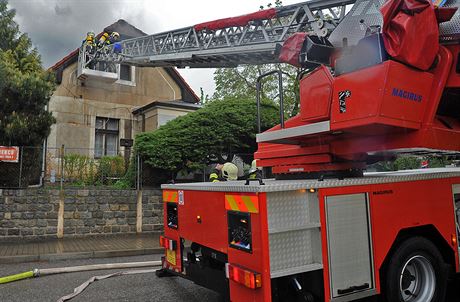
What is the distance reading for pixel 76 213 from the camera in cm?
1029

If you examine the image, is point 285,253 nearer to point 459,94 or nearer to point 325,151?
point 325,151

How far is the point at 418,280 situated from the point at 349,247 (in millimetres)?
1268

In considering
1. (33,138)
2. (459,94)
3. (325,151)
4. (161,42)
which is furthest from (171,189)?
(161,42)

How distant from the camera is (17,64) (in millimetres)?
11219

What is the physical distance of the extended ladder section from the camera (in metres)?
8.20

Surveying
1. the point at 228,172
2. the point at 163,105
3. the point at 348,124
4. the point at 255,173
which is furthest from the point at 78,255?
the point at 163,105

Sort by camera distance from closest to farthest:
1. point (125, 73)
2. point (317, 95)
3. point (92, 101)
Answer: point (317, 95), point (92, 101), point (125, 73)

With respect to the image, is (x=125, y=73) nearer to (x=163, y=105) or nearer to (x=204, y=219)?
(x=163, y=105)

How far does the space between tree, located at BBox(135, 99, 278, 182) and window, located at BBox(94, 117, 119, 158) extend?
7.68m

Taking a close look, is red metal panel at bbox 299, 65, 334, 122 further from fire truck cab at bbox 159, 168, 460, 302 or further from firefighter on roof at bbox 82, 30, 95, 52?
firefighter on roof at bbox 82, 30, 95, 52

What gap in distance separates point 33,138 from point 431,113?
9.96 m

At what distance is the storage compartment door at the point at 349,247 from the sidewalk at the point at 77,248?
20.0 ft

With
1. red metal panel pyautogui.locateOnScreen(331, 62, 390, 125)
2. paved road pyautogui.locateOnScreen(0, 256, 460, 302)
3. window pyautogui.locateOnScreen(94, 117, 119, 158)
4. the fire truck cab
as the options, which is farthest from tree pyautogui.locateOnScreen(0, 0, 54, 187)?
red metal panel pyautogui.locateOnScreen(331, 62, 390, 125)

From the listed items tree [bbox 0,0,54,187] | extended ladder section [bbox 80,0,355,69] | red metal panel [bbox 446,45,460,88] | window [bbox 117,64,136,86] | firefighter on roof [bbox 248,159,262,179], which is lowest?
firefighter on roof [bbox 248,159,262,179]
